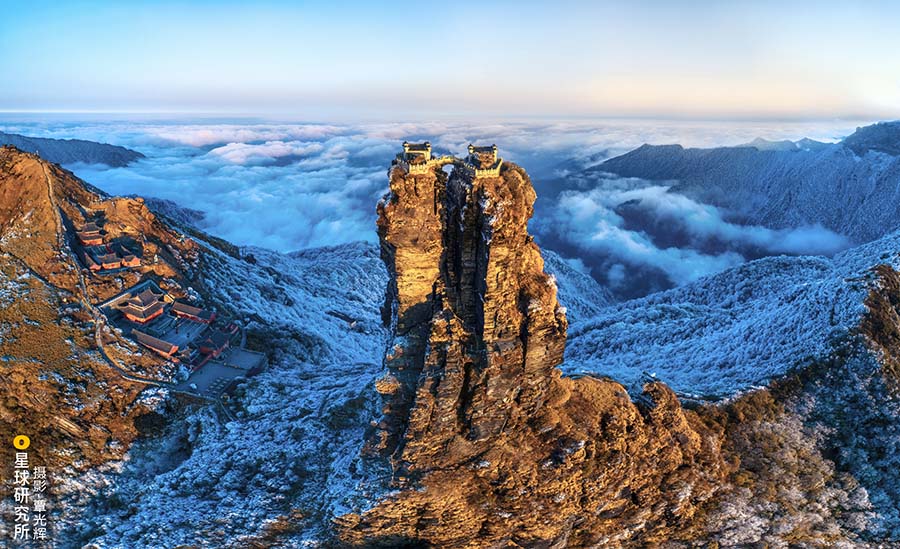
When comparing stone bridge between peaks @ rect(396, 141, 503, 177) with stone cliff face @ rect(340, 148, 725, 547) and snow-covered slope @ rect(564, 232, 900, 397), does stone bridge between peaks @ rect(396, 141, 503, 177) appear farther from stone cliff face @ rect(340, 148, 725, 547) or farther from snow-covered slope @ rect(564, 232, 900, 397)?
snow-covered slope @ rect(564, 232, 900, 397)

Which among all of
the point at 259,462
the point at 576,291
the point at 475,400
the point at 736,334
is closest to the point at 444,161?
the point at 475,400

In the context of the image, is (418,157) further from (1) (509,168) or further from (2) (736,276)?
(2) (736,276)

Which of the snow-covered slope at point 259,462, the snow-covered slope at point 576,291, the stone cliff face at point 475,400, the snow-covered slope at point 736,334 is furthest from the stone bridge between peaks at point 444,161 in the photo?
the snow-covered slope at point 576,291

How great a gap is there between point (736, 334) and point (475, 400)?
140 ft

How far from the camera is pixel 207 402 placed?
49.7m

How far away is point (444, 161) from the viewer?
32406 mm

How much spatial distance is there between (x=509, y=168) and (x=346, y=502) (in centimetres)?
2552

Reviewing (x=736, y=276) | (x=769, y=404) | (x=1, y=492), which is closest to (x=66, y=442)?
(x=1, y=492)

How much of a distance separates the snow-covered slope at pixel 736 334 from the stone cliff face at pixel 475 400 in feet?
36.9

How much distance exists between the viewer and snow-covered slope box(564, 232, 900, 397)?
47031mm

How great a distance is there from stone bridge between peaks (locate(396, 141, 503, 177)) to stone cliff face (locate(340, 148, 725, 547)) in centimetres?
42

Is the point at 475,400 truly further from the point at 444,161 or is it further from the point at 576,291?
the point at 576,291

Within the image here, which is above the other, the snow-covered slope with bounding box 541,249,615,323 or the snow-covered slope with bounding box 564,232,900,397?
the snow-covered slope with bounding box 564,232,900,397

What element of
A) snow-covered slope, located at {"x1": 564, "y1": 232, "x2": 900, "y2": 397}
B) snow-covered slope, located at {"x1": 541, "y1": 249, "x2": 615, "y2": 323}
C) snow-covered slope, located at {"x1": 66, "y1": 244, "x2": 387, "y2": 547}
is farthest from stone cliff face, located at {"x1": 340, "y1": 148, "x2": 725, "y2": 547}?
snow-covered slope, located at {"x1": 541, "y1": 249, "x2": 615, "y2": 323}
